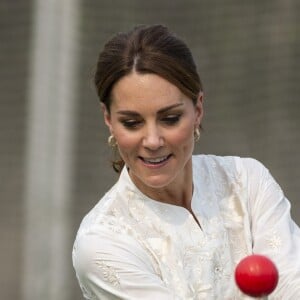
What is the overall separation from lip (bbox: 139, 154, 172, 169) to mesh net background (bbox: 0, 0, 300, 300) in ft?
6.64

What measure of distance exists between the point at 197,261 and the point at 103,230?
0.20 metres

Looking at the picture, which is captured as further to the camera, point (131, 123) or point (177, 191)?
point (177, 191)

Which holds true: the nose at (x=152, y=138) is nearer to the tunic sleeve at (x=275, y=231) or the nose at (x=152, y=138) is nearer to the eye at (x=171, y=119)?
the eye at (x=171, y=119)

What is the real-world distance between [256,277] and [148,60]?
56 cm

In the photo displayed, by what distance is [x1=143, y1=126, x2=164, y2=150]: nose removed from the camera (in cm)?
234

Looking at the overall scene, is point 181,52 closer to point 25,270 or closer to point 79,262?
point 79,262

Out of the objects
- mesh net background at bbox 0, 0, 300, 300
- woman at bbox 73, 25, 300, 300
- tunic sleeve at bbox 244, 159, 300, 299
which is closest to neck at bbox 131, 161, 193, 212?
woman at bbox 73, 25, 300, 300

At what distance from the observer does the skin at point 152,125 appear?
92.2 inches

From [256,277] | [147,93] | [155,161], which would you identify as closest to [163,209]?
[155,161]

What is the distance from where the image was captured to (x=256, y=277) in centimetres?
202

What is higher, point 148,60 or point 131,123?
point 148,60

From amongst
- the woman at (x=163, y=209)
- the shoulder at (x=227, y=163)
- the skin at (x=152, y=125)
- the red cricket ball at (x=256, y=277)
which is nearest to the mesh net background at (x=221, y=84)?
the shoulder at (x=227, y=163)

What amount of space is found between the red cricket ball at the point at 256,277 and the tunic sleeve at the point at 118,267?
1.16 ft

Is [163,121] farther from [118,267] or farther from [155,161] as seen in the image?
[118,267]
